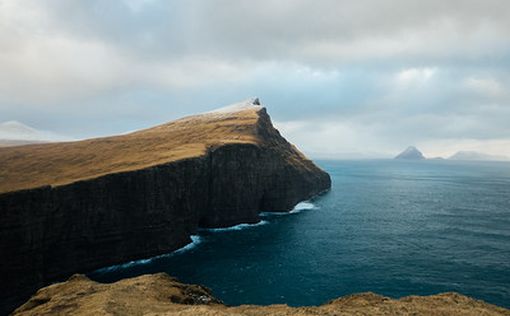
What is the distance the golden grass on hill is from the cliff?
1.11 feet

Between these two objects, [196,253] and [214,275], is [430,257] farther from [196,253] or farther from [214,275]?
[196,253]

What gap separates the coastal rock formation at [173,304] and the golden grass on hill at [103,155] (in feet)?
140

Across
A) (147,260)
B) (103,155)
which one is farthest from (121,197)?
(103,155)

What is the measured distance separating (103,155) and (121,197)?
36.9m

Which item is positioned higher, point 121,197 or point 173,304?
point 121,197

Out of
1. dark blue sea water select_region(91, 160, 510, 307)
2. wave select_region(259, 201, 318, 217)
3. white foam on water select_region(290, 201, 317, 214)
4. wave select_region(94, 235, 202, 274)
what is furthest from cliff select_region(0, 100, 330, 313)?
dark blue sea water select_region(91, 160, 510, 307)

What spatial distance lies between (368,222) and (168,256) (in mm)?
72106

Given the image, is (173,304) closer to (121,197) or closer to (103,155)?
(121,197)

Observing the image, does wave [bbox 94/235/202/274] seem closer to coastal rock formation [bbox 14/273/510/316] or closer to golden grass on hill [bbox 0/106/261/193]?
golden grass on hill [bbox 0/106/261/193]

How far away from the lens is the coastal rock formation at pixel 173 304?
103 feet

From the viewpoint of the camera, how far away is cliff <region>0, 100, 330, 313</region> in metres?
64.5

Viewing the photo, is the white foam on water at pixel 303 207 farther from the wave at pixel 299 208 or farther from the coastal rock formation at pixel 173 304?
the coastal rock formation at pixel 173 304

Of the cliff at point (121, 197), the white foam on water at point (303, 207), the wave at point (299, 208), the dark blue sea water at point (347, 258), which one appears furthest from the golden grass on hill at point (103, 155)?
the white foam on water at point (303, 207)

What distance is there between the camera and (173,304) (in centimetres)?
3450
